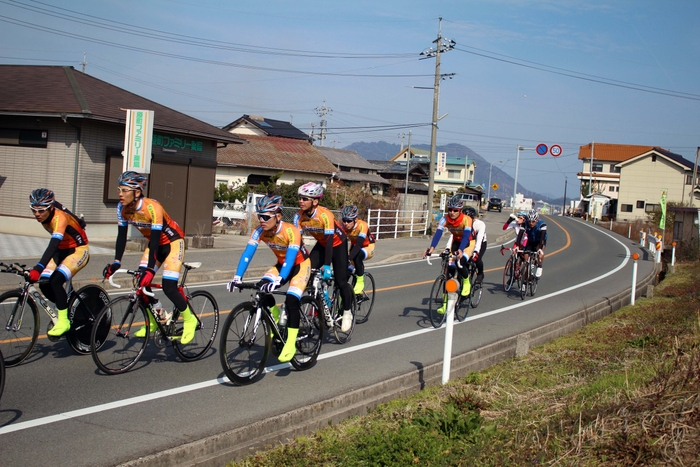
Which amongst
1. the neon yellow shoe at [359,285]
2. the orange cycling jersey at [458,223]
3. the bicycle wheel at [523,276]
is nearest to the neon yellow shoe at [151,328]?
the neon yellow shoe at [359,285]

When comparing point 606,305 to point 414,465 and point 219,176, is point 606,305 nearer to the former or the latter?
point 414,465

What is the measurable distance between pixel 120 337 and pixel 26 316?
3.27 feet

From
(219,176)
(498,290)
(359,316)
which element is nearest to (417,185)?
(219,176)

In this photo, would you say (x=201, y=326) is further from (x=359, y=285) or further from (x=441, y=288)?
(x=441, y=288)

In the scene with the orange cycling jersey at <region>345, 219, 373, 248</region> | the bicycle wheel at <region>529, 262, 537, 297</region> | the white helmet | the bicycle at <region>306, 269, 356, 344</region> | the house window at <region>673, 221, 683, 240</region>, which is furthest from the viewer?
the house window at <region>673, 221, 683, 240</region>

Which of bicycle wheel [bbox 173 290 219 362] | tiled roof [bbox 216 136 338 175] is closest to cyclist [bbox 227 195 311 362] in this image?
bicycle wheel [bbox 173 290 219 362]

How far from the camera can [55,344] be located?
7934 millimetres

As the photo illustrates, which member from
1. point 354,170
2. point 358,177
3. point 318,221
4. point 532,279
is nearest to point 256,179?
point 358,177

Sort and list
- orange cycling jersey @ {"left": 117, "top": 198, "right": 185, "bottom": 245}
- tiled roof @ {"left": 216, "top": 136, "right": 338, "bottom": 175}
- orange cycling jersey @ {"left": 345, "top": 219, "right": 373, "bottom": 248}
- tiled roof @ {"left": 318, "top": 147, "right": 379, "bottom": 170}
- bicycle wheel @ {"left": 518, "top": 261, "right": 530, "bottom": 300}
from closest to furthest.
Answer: orange cycling jersey @ {"left": 117, "top": 198, "right": 185, "bottom": 245} < orange cycling jersey @ {"left": 345, "top": 219, "right": 373, "bottom": 248} < bicycle wheel @ {"left": 518, "top": 261, "right": 530, "bottom": 300} < tiled roof @ {"left": 216, "top": 136, "right": 338, "bottom": 175} < tiled roof @ {"left": 318, "top": 147, "right": 379, "bottom": 170}

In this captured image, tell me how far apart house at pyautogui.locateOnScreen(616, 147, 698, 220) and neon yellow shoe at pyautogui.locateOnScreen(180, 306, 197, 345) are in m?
76.4

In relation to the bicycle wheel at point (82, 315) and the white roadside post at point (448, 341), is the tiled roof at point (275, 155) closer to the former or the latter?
the bicycle wheel at point (82, 315)

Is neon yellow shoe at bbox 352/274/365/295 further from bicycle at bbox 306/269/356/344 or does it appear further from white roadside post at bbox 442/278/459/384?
white roadside post at bbox 442/278/459/384

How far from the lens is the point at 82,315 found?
24.2 feet

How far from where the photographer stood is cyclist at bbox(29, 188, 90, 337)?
6.88 metres
